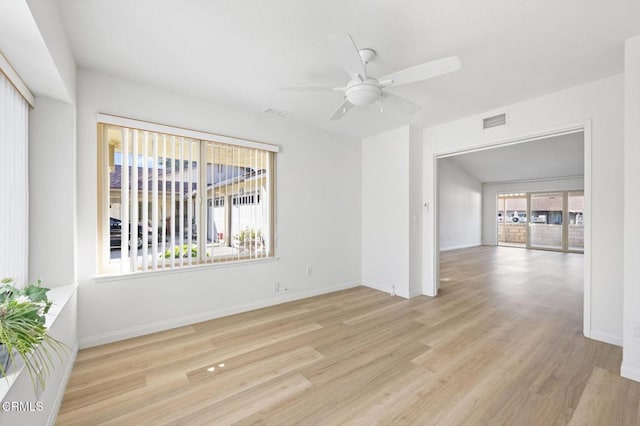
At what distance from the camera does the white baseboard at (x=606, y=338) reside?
8.37 feet

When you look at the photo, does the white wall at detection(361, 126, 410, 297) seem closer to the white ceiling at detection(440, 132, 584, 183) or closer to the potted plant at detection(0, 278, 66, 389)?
the white ceiling at detection(440, 132, 584, 183)

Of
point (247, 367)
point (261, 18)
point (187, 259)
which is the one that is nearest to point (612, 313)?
point (247, 367)

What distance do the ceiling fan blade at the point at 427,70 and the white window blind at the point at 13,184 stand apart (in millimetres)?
2539

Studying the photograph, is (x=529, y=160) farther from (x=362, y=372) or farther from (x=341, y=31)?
(x=362, y=372)

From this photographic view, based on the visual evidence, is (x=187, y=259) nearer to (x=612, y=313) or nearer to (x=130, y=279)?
(x=130, y=279)

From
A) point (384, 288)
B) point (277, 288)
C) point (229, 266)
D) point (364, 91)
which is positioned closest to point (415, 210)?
point (384, 288)

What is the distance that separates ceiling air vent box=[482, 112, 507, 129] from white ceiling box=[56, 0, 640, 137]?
408 mm

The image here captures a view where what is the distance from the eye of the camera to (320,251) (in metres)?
4.23

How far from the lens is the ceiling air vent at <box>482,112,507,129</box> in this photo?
3353 millimetres

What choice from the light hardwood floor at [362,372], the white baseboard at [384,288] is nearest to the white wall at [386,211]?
the white baseboard at [384,288]

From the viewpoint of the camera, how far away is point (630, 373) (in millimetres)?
2068

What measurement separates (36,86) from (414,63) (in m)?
2.95

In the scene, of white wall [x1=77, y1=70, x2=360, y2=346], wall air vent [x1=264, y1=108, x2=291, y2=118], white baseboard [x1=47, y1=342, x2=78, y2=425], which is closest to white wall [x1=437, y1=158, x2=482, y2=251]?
white wall [x1=77, y1=70, x2=360, y2=346]

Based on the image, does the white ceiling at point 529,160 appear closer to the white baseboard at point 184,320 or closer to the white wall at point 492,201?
the white wall at point 492,201
